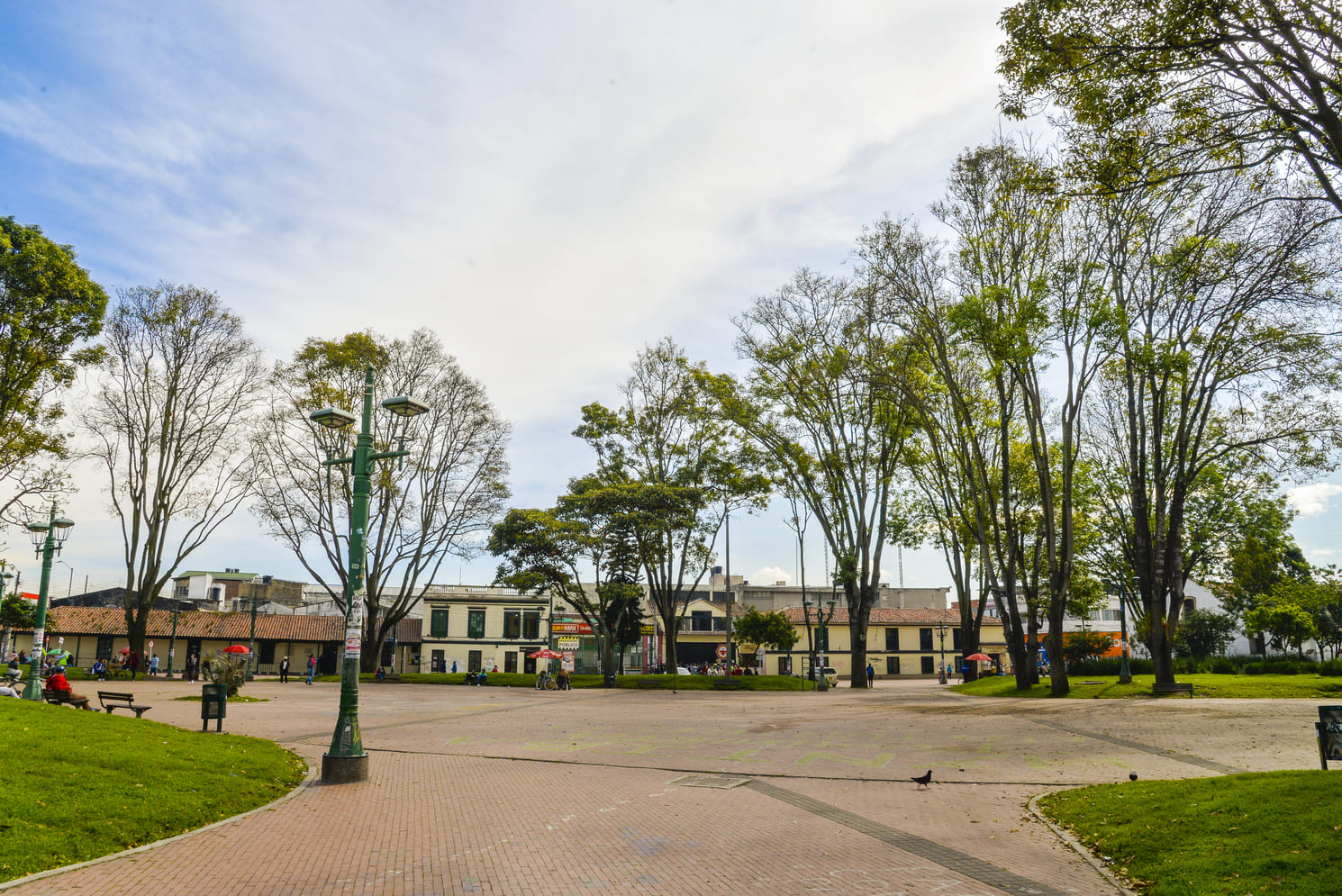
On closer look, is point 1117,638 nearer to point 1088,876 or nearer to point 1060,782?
point 1060,782

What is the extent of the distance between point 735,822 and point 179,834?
5538 mm

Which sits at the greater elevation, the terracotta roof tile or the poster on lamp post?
the poster on lamp post

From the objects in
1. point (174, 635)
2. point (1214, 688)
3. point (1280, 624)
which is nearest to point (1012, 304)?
point (1214, 688)

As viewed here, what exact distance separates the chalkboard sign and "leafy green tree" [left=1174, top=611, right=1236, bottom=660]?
49290mm

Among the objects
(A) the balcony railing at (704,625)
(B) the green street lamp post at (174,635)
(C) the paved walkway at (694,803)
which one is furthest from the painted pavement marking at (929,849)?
(A) the balcony railing at (704,625)

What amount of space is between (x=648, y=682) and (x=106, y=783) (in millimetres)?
30184

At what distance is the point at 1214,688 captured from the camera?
1000 inches

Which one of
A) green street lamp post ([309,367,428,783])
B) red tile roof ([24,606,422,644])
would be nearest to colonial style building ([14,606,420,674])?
red tile roof ([24,606,422,644])

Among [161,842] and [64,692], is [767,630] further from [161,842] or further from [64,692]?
[161,842]

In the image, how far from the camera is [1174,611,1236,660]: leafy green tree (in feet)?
170

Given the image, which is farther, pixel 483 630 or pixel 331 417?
pixel 483 630

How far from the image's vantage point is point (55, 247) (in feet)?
69.7

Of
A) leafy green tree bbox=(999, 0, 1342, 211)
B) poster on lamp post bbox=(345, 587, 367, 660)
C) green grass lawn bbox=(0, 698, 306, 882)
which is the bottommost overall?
green grass lawn bbox=(0, 698, 306, 882)

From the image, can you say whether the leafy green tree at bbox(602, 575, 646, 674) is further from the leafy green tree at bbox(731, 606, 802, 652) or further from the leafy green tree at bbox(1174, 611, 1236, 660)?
the leafy green tree at bbox(1174, 611, 1236, 660)
